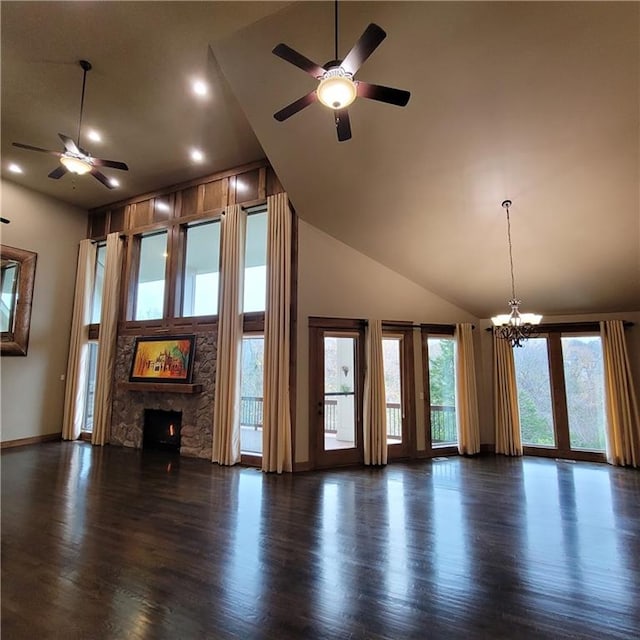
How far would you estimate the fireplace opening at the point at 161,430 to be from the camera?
6652mm

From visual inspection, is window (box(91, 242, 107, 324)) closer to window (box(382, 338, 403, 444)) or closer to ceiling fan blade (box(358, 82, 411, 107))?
window (box(382, 338, 403, 444))

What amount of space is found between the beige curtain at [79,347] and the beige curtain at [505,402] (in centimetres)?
859

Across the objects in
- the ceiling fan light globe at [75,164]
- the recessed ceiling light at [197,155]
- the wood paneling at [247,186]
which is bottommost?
the ceiling fan light globe at [75,164]

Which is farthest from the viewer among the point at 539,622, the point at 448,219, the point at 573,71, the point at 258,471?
the point at 258,471

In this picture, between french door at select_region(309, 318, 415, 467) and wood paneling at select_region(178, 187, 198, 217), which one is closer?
french door at select_region(309, 318, 415, 467)

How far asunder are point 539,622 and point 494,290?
4.75m

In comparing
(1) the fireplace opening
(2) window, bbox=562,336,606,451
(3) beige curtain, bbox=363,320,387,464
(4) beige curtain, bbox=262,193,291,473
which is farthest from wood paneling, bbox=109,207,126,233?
(2) window, bbox=562,336,606,451

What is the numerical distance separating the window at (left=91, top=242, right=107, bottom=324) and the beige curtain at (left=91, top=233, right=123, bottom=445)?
550mm

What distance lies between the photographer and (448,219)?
4.84m

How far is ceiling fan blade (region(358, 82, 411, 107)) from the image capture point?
8.94 ft

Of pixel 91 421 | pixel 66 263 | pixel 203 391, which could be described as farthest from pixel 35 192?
pixel 203 391

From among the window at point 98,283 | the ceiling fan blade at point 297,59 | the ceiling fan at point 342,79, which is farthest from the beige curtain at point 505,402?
the window at point 98,283

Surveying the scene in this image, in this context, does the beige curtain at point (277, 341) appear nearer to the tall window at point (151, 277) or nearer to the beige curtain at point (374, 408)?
the beige curtain at point (374, 408)

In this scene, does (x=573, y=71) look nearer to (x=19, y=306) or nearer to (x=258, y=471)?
(x=258, y=471)
